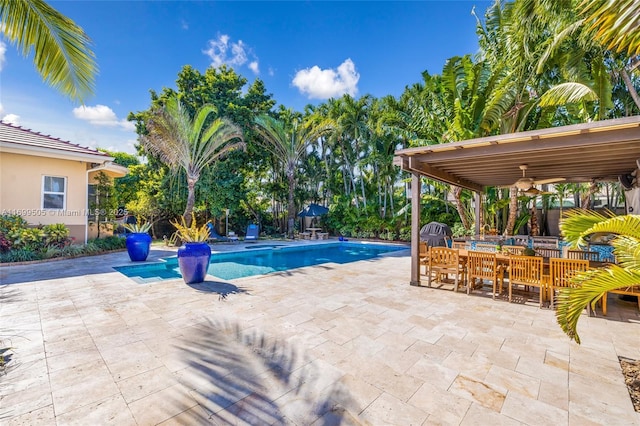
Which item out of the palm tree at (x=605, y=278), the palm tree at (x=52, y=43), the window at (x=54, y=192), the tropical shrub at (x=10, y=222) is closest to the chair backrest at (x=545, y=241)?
the palm tree at (x=605, y=278)

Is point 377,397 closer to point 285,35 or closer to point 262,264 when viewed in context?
point 262,264

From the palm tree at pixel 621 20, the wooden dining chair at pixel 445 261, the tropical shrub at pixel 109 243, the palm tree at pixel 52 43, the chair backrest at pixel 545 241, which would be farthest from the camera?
the tropical shrub at pixel 109 243

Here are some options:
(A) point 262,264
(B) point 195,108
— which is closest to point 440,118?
(A) point 262,264

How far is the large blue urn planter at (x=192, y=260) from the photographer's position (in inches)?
262

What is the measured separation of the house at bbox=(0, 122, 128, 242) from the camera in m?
9.80

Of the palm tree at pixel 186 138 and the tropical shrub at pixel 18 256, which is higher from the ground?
the palm tree at pixel 186 138

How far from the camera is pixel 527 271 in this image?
5.38 m

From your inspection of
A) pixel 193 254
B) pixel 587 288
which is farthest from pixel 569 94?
pixel 193 254

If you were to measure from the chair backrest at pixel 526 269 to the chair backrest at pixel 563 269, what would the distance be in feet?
0.59

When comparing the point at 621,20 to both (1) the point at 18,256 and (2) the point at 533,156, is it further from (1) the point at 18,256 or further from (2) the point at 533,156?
(1) the point at 18,256

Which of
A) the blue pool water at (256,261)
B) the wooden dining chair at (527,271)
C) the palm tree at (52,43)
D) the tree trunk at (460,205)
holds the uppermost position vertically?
the palm tree at (52,43)

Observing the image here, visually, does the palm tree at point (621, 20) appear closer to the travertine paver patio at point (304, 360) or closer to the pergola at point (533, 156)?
the pergola at point (533, 156)

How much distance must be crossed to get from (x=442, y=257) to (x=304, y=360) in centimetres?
446

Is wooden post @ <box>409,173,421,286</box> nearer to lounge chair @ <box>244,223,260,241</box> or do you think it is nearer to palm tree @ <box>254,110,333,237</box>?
palm tree @ <box>254,110,333,237</box>
